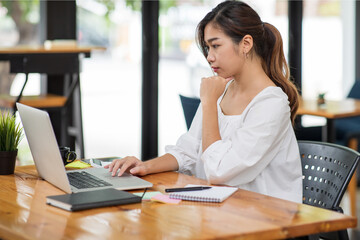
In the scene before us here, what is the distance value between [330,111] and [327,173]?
2026 millimetres

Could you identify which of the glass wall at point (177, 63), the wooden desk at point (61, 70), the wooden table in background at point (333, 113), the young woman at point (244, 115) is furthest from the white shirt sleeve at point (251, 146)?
the glass wall at point (177, 63)

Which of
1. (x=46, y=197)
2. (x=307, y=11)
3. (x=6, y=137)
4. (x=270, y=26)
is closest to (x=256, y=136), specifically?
(x=270, y=26)

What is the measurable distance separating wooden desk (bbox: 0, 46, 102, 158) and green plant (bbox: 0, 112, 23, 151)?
6.89 feet

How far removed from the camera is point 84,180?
2.03 meters

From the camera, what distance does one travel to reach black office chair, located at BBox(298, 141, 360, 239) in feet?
7.20

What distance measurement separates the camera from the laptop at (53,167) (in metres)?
1.88

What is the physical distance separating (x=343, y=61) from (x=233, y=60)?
4069mm

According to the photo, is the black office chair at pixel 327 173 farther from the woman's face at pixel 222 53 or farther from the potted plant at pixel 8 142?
the potted plant at pixel 8 142

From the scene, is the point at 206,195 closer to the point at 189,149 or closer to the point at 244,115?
the point at 244,115

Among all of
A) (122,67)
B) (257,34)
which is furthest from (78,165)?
(122,67)

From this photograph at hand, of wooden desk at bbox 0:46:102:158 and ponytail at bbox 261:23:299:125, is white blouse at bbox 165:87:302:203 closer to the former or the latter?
ponytail at bbox 261:23:299:125

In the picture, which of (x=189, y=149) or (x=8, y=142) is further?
(x=189, y=149)

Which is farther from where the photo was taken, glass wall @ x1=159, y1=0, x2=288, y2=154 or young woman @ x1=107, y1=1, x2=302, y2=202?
glass wall @ x1=159, y1=0, x2=288, y2=154

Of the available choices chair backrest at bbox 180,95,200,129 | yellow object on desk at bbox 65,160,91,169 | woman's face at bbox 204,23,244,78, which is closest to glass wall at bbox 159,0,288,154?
chair backrest at bbox 180,95,200,129
